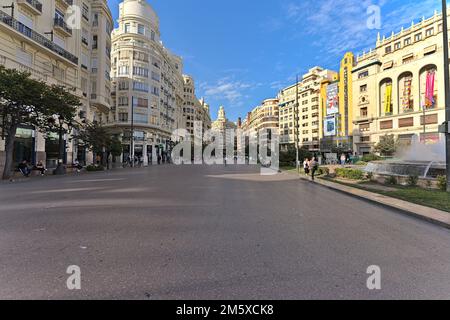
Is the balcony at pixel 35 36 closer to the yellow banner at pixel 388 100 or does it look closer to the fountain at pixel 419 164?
the fountain at pixel 419 164

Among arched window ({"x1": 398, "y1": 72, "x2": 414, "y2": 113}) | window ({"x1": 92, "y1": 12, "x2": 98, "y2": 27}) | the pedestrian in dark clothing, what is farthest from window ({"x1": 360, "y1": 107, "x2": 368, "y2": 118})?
the pedestrian in dark clothing

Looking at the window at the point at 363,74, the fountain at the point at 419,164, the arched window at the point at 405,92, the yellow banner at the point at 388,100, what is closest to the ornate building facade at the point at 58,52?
the fountain at the point at 419,164

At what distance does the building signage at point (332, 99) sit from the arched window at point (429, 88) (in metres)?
23.1

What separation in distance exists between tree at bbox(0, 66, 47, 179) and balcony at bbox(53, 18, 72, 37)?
12.3 meters

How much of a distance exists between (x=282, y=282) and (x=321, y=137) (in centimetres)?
8531

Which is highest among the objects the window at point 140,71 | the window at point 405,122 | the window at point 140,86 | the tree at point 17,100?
the window at point 140,71

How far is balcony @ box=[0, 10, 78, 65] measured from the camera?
69.7ft

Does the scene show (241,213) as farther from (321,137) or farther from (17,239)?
(321,137)

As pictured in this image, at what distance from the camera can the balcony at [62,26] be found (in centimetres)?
2677

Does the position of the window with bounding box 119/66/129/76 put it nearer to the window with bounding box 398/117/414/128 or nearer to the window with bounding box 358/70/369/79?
the window with bounding box 358/70/369/79

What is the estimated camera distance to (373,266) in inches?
155

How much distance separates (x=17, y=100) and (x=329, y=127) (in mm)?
73886

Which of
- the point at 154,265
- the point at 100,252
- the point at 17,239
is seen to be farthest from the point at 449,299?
the point at 17,239

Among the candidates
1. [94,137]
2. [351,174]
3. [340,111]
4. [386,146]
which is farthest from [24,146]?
[340,111]
